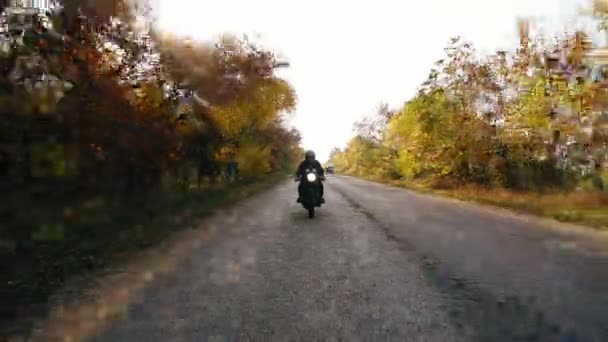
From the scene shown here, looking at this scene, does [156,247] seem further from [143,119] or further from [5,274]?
[143,119]

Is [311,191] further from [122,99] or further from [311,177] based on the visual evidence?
[122,99]

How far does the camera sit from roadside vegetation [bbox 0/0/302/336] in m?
10.7

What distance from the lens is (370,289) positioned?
7.09m

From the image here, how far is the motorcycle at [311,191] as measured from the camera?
17.2 meters

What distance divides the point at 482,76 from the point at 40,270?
33989 millimetres

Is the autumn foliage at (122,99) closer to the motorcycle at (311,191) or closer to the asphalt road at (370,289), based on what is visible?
the asphalt road at (370,289)

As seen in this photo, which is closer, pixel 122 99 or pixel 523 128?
pixel 122 99

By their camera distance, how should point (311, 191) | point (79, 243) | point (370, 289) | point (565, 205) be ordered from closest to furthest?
point (370, 289)
point (79, 243)
point (311, 191)
point (565, 205)

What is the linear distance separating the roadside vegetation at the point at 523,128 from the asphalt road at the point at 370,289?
11.8m

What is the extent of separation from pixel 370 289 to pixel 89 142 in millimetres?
11613

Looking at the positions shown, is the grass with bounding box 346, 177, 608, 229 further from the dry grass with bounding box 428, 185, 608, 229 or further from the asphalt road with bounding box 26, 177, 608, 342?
the asphalt road with bounding box 26, 177, 608, 342

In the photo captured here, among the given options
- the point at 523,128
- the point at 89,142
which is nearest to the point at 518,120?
the point at 523,128

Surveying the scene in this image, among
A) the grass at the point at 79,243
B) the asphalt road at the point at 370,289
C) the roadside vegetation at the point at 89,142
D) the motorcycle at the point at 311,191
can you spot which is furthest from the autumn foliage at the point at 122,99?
the motorcycle at the point at 311,191

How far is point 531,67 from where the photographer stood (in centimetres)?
3422
